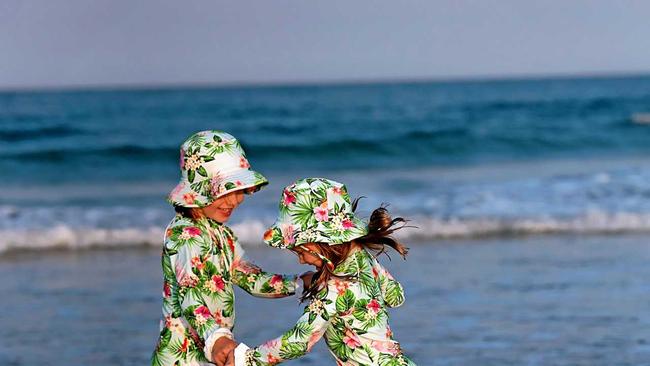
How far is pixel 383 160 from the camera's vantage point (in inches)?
784

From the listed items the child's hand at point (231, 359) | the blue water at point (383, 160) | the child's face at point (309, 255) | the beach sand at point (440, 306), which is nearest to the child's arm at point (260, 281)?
the child's face at point (309, 255)

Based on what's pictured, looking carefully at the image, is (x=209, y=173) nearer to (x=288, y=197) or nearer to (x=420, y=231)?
(x=288, y=197)

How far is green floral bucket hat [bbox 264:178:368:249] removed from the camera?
3.40 m

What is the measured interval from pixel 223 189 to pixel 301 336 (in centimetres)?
56

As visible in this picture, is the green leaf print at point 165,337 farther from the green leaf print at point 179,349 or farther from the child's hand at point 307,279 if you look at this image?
the child's hand at point 307,279

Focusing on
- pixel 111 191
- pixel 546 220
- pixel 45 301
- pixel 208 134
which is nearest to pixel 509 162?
pixel 111 191

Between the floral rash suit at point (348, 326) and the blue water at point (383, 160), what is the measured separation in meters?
6.71

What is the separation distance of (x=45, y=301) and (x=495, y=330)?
288 centimetres

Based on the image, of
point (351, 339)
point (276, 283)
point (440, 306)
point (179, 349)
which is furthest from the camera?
point (440, 306)

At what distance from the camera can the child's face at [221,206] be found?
376 cm

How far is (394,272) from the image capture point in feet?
27.2

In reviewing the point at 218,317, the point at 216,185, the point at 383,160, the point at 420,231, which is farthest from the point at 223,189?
the point at 383,160

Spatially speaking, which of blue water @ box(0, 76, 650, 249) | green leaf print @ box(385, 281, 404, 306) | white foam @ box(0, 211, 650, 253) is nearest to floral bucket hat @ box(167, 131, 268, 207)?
green leaf print @ box(385, 281, 404, 306)

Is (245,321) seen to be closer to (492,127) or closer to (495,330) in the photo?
(495,330)
